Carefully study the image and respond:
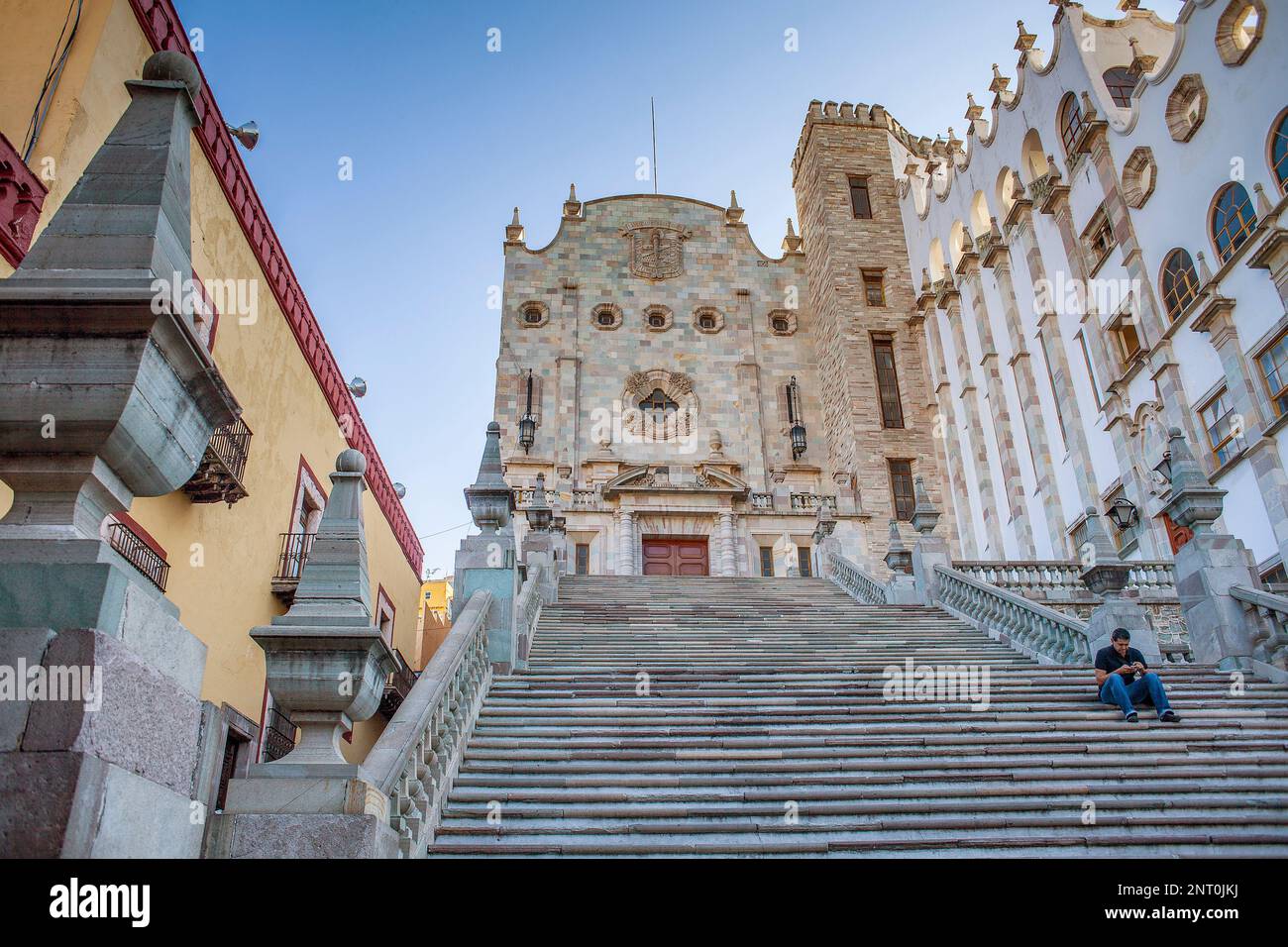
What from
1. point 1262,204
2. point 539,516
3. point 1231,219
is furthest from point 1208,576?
point 539,516

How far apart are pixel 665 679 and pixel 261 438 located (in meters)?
7.32

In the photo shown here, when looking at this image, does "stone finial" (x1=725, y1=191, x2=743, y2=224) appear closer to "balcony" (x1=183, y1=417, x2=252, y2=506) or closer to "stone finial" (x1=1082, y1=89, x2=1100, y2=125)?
"stone finial" (x1=1082, y1=89, x2=1100, y2=125)

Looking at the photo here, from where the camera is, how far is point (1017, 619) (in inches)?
525

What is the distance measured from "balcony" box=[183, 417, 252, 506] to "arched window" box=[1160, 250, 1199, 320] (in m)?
18.3

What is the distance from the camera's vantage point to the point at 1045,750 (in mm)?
8383

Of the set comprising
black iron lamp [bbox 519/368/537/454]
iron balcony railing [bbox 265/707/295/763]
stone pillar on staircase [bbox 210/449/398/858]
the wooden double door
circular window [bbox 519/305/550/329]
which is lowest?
stone pillar on staircase [bbox 210/449/398/858]

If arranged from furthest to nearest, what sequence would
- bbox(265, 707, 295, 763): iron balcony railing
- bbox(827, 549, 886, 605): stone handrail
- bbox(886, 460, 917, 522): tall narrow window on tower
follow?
bbox(886, 460, 917, 522): tall narrow window on tower, bbox(827, 549, 886, 605): stone handrail, bbox(265, 707, 295, 763): iron balcony railing

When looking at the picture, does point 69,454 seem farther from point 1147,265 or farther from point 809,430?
point 809,430

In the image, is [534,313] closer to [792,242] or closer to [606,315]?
[606,315]

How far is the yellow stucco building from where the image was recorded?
928cm

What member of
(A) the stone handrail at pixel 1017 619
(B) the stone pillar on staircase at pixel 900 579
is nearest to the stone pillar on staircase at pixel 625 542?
(B) the stone pillar on staircase at pixel 900 579

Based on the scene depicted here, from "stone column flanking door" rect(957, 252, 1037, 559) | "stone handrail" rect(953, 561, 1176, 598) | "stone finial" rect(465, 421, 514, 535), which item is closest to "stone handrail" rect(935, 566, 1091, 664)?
"stone handrail" rect(953, 561, 1176, 598)

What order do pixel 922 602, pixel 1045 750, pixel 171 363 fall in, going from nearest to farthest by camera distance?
1. pixel 171 363
2. pixel 1045 750
3. pixel 922 602
